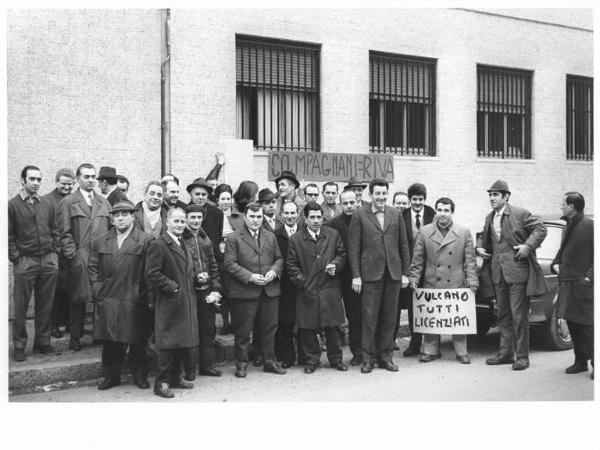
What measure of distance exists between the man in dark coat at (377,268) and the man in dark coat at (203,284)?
1.53 metres

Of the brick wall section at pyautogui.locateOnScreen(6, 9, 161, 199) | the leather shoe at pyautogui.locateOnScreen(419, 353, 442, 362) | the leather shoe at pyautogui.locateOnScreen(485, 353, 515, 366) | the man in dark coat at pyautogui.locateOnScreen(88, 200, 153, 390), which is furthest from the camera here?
the brick wall section at pyautogui.locateOnScreen(6, 9, 161, 199)

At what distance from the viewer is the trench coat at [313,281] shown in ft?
23.6

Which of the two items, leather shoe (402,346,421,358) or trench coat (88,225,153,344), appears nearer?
trench coat (88,225,153,344)

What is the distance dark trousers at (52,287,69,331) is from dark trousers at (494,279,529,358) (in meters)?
4.92

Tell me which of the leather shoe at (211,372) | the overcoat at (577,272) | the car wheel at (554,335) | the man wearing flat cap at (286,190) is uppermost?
the man wearing flat cap at (286,190)

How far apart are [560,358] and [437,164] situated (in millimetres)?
5953

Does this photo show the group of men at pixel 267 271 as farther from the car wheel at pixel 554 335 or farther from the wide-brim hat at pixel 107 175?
the car wheel at pixel 554 335

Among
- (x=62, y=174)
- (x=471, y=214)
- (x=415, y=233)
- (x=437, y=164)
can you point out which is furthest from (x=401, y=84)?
(x=62, y=174)

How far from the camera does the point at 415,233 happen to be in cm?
841

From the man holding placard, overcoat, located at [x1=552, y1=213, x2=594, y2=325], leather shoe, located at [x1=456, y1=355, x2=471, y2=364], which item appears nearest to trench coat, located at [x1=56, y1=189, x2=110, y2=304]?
the man holding placard

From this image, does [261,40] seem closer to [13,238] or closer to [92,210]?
[92,210]

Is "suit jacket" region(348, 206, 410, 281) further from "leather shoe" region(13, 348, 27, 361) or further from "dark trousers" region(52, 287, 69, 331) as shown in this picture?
"leather shoe" region(13, 348, 27, 361)

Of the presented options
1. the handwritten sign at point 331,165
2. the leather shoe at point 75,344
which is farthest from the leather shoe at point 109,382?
the handwritten sign at point 331,165

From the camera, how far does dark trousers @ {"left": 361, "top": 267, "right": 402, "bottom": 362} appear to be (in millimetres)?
7332
